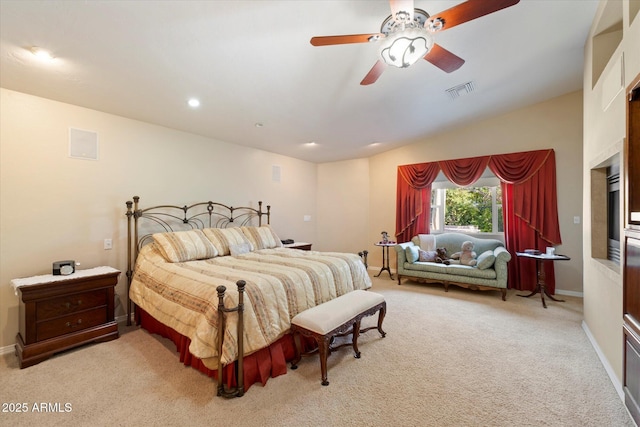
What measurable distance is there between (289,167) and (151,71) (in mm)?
3659

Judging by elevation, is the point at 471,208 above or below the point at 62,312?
above

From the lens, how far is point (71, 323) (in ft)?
8.83

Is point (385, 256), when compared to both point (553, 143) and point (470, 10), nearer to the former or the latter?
→ point (553, 143)

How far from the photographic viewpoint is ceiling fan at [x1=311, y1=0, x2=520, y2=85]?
167cm

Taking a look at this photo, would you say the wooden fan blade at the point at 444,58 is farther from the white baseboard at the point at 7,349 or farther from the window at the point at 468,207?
the white baseboard at the point at 7,349

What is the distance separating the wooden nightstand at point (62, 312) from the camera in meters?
2.46

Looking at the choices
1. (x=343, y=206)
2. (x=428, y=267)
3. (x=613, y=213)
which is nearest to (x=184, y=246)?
(x=428, y=267)

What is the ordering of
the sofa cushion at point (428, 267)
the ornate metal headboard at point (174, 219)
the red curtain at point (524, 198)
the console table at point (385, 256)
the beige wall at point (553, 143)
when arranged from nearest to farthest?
the ornate metal headboard at point (174, 219) → the beige wall at point (553, 143) → the red curtain at point (524, 198) → the sofa cushion at point (428, 267) → the console table at point (385, 256)

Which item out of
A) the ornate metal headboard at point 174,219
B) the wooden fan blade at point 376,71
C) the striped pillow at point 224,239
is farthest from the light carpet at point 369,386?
the wooden fan blade at point 376,71

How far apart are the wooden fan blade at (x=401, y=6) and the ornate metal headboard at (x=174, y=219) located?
3523 millimetres

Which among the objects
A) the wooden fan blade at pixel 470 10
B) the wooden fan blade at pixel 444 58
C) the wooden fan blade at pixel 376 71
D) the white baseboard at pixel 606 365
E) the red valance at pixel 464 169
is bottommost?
the white baseboard at pixel 606 365

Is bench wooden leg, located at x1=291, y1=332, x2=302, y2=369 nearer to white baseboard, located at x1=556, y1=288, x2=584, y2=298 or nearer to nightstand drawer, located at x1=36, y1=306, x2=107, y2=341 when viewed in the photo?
nightstand drawer, located at x1=36, y1=306, x2=107, y2=341

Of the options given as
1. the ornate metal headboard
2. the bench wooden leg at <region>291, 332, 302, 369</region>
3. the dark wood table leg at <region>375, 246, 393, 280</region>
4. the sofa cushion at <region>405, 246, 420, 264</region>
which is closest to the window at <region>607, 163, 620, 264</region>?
the sofa cushion at <region>405, 246, 420, 264</region>

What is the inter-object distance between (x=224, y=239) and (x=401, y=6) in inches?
131
